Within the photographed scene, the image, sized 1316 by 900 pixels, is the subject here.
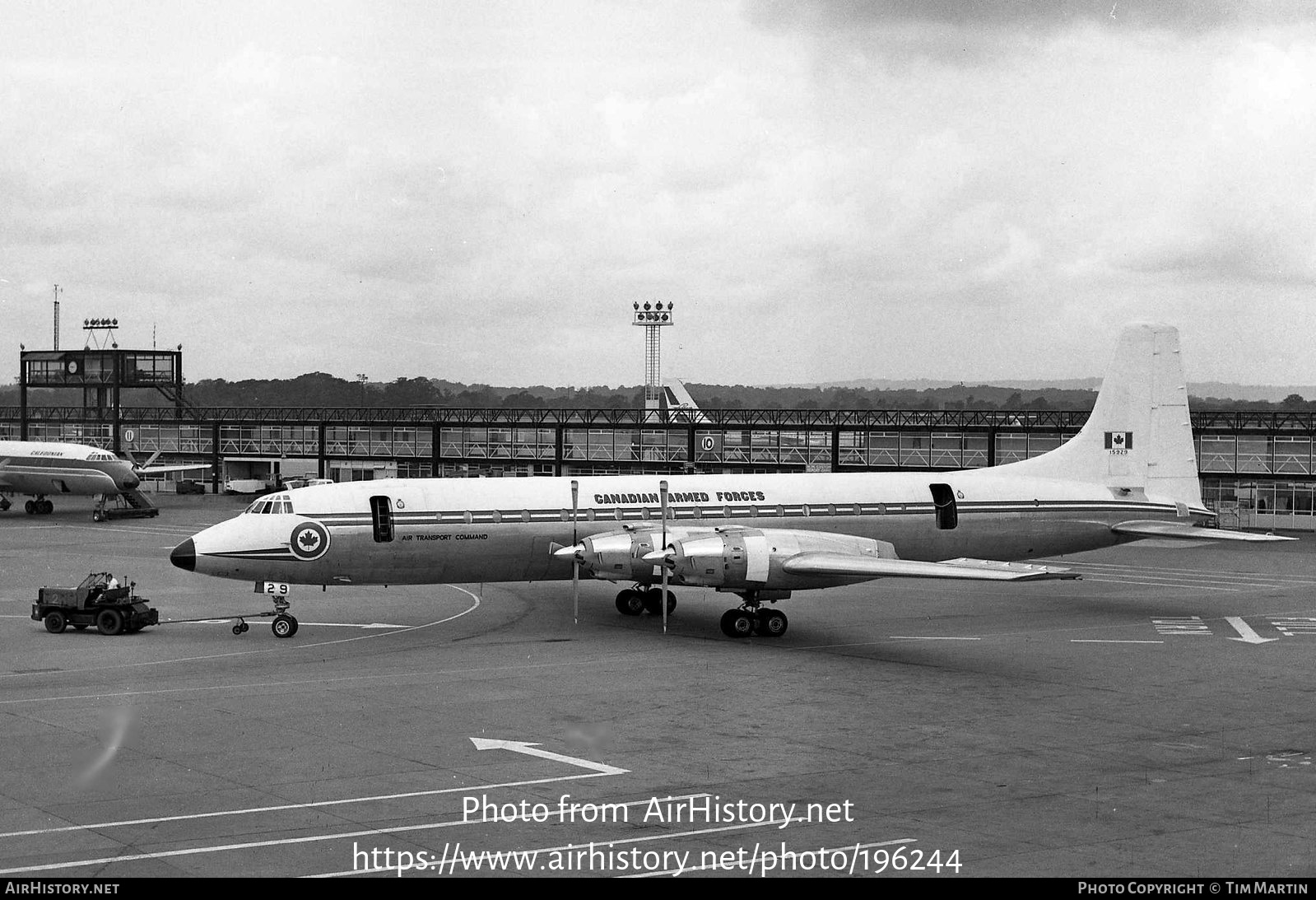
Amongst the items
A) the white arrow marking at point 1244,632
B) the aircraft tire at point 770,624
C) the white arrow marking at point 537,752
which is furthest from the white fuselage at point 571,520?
the white arrow marking at point 537,752

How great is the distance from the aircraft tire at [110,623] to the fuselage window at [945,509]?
23.5m

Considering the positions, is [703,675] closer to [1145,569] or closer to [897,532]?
[897,532]

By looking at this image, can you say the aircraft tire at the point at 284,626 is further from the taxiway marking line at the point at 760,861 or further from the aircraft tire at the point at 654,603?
the taxiway marking line at the point at 760,861

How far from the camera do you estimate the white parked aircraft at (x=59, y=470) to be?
80188 millimetres

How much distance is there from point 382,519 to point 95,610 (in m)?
7.86

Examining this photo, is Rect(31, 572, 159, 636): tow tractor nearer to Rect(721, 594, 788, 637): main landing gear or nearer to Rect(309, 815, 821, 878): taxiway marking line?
Rect(721, 594, 788, 637): main landing gear

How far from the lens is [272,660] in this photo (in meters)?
30.8

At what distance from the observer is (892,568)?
3328cm

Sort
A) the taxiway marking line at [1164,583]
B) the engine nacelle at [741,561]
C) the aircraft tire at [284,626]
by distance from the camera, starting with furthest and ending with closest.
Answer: the taxiway marking line at [1164,583] < the aircraft tire at [284,626] < the engine nacelle at [741,561]

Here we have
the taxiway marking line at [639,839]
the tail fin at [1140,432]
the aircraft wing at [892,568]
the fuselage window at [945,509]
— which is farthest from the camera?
the tail fin at [1140,432]

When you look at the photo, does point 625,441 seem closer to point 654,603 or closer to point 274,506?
point 654,603

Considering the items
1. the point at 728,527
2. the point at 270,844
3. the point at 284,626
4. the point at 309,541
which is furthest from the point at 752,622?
the point at 270,844

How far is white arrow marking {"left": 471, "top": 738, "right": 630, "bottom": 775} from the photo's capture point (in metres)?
20.7

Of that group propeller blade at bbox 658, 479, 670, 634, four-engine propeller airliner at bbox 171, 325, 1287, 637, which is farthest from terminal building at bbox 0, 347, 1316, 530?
propeller blade at bbox 658, 479, 670, 634
